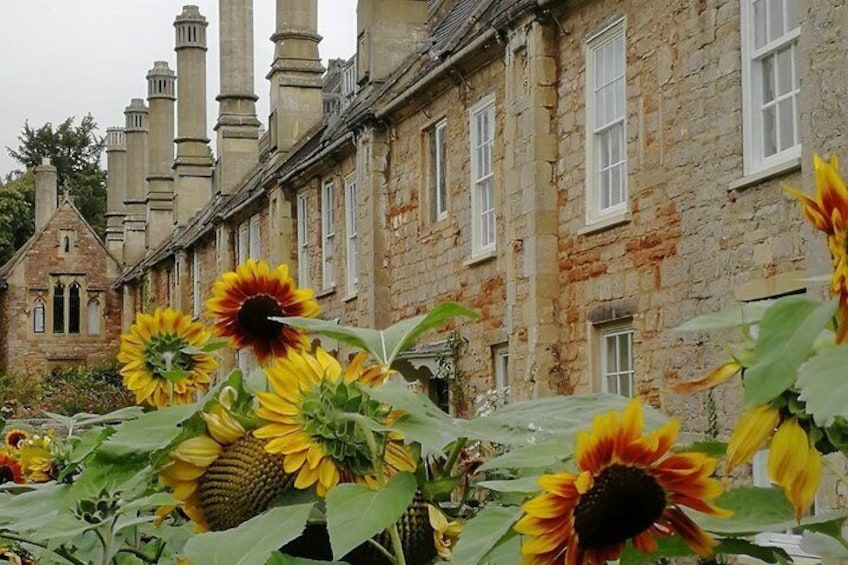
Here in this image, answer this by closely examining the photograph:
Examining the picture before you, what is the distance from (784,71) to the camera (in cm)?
1280

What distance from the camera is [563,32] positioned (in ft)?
55.0

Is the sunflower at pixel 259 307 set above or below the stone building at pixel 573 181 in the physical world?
below

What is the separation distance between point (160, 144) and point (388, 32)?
31.1 meters

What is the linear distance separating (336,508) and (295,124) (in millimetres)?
30809

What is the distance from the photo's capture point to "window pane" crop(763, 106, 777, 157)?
506 inches

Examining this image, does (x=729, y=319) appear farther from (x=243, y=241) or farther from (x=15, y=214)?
(x=15, y=214)

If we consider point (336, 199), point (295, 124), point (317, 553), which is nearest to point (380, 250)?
point (336, 199)

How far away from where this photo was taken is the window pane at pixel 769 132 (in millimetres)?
12859

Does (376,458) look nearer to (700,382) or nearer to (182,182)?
(700,382)

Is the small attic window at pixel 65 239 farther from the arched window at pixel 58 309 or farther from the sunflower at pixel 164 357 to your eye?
the sunflower at pixel 164 357

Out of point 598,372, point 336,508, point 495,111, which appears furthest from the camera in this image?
point 495,111

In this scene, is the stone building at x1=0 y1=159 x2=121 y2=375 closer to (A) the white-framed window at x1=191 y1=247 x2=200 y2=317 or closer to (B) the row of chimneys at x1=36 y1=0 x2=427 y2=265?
(B) the row of chimneys at x1=36 y1=0 x2=427 y2=265

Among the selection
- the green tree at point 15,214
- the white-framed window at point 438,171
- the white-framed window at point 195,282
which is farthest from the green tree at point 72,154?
the white-framed window at point 438,171

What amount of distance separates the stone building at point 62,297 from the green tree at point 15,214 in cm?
1018
